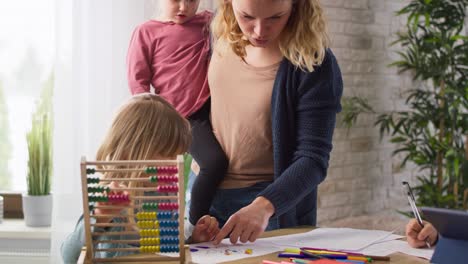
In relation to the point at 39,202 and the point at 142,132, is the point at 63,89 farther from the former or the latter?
the point at 142,132

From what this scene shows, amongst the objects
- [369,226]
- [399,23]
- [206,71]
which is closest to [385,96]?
[399,23]

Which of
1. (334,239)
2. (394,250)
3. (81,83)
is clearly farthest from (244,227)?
(81,83)

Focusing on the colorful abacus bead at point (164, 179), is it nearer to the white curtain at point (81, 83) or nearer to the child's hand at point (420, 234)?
the child's hand at point (420, 234)

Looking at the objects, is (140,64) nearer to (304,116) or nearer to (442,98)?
(304,116)

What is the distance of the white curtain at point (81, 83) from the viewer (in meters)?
3.58

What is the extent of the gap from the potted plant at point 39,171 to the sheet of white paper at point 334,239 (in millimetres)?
2154

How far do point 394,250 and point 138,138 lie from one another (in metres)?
0.72

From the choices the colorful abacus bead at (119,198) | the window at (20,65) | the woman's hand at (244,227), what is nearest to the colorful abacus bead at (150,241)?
the colorful abacus bead at (119,198)

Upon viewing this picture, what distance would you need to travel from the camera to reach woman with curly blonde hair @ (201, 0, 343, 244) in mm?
2150

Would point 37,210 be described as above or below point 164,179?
below

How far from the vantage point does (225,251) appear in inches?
74.5

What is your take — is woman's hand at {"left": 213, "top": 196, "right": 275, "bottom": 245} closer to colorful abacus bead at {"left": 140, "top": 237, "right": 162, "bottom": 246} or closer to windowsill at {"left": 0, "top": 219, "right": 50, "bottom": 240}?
colorful abacus bead at {"left": 140, "top": 237, "right": 162, "bottom": 246}

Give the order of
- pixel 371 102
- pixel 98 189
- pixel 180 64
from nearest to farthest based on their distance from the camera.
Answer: pixel 98 189
pixel 180 64
pixel 371 102

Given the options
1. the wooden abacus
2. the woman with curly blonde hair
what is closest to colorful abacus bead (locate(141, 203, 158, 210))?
the wooden abacus
